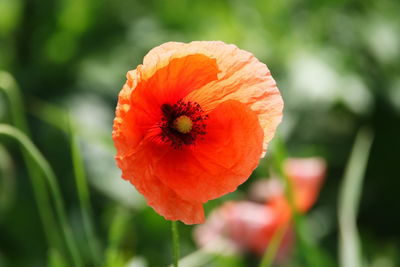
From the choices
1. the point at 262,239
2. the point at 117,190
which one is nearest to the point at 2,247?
the point at 117,190

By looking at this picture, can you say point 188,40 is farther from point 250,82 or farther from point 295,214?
point 250,82

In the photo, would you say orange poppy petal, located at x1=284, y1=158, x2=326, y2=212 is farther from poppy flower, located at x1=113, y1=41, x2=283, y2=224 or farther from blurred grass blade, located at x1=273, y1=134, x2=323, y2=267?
poppy flower, located at x1=113, y1=41, x2=283, y2=224

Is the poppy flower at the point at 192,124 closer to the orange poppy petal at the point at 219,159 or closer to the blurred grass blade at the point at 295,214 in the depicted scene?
the orange poppy petal at the point at 219,159

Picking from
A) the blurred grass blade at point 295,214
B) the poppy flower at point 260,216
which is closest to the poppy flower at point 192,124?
the blurred grass blade at point 295,214

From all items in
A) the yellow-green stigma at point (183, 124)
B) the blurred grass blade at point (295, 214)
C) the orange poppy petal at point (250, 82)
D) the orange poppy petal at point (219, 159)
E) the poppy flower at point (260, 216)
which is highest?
the orange poppy petal at point (250, 82)

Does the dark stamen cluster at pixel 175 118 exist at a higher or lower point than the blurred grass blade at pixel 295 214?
higher

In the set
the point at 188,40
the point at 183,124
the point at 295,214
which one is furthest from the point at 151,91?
the point at 188,40

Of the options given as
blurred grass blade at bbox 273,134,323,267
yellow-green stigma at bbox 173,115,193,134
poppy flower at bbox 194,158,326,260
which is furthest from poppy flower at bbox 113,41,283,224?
poppy flower at bbox 194,158,326,260

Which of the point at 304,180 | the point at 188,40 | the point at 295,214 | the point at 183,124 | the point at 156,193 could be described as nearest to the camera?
the point at 156,193
